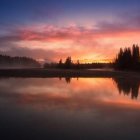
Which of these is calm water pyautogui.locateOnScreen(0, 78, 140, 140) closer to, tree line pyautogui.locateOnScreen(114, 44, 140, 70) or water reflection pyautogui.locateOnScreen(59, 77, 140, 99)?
water reflection pyautogui.locateOnScreen(59, 77, 140, 99)

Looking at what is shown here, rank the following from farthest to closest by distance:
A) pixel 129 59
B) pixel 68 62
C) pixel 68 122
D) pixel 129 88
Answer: pixel 68 62 < pixel 129 59 < pixel 129 88 < pixel 68 122

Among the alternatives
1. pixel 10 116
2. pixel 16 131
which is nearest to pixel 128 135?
pixel 16 131

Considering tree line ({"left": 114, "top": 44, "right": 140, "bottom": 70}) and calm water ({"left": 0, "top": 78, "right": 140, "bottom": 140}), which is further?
tree line ({"left": 114, "top": 44, "right": 140, "bottom": 70})

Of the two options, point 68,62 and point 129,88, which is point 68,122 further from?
point 68,62

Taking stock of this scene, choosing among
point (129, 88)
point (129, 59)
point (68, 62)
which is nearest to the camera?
point (129, 88)

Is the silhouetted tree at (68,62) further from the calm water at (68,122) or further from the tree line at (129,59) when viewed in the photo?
the calm water at (68,122)

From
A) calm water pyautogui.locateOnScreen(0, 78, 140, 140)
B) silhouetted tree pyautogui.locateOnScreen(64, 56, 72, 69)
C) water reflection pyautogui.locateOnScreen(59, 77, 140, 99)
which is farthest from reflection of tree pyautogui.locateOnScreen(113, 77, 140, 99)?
silhouetted tree pyautogui.locateOnScreen(64, 56, 72, 69)

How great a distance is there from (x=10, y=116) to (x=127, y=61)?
88.7 m

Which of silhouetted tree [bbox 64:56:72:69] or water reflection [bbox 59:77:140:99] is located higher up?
silhouetted tree [bbox 64:56:72:69]

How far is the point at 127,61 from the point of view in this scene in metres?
101

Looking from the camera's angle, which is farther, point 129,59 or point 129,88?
point 129,59

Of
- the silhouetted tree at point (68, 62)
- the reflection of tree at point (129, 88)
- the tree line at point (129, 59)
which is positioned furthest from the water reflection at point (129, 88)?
the silhouetted tree at point (68, 62)

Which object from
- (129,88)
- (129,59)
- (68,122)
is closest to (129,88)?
(129,88)

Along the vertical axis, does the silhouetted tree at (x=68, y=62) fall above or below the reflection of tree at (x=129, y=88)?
above
